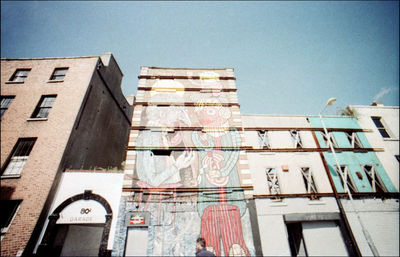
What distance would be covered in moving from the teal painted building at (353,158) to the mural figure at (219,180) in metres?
7.73

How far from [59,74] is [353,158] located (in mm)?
25264

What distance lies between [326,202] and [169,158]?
35.7ft

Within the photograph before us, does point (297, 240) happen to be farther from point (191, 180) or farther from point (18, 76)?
point (18, 76)

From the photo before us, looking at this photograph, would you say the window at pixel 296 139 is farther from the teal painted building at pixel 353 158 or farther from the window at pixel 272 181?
the window at pixel 272 181

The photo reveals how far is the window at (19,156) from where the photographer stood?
394 inches

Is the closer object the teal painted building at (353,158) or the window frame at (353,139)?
the teal painted building at (353,158)

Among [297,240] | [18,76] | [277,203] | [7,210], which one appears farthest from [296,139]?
[18,76]

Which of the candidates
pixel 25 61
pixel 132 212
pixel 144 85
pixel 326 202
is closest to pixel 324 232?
pixel 326 202

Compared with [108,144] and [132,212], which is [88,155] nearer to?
[108,144]

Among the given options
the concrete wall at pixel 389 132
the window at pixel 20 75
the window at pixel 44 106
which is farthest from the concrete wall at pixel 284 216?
the window at pixel 20 75

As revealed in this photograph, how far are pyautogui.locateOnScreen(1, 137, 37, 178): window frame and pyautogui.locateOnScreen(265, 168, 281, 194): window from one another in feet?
52.1

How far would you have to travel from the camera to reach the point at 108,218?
9.07 metres

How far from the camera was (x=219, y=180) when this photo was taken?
383 inches

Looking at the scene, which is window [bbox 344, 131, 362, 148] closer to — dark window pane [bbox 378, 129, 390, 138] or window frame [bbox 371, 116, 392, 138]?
window frame [bbox 371, 116, 392, 138]
